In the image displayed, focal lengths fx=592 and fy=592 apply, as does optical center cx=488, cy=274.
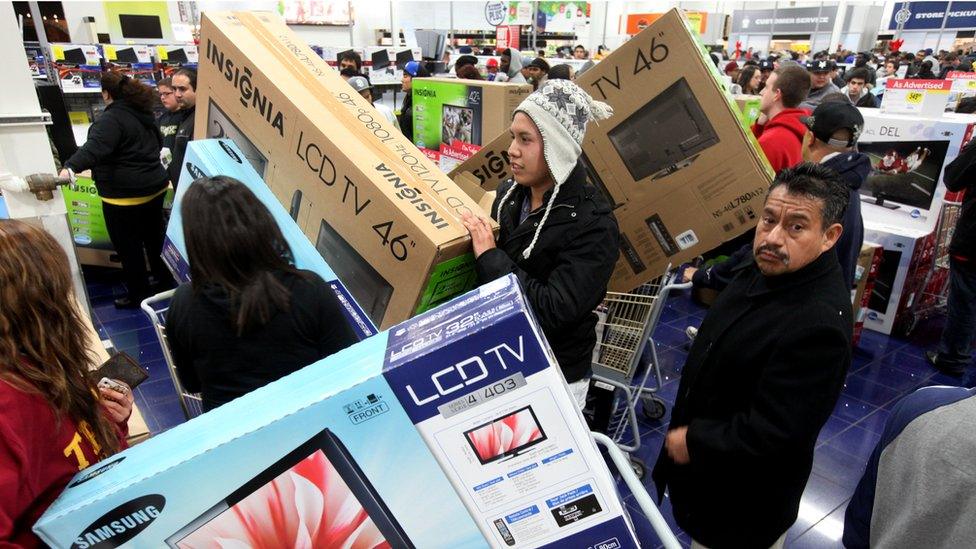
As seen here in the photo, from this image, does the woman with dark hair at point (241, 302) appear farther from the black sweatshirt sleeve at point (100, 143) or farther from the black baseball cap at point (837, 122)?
the black sweatshirt sleeve at point (100, 143)

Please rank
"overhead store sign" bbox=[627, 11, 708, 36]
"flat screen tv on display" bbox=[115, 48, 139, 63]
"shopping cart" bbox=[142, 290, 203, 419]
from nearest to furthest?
"shopping cart" bbox=[142, 290, 203, 419] < "flat screen tv on display" bbox=[115, 48, 139, 63] < "overhead store sign" bbox=[627, 11, 708, 36]

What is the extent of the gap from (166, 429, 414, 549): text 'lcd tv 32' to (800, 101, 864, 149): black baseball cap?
2759mm

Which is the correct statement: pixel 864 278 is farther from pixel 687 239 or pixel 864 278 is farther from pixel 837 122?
pixel 687 239

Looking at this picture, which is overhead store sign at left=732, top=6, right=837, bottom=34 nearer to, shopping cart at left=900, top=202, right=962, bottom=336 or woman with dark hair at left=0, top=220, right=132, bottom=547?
shopping cart at left=900, top=202, right=962, bottom=336

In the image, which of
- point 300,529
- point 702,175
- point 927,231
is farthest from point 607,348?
point 927,231

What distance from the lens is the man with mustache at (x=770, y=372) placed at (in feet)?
4.65

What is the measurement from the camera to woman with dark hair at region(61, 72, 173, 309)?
4133mm

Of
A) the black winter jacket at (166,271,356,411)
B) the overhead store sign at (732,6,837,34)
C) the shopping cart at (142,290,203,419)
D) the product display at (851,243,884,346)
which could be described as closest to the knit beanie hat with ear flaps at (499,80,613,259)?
the black winter jacket at (166,271,356,411)

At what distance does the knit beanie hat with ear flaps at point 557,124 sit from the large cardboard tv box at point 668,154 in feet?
2.26

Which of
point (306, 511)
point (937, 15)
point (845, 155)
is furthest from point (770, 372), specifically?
point (937, 15)

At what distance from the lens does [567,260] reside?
1817 millimetres

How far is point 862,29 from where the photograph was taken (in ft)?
70.5

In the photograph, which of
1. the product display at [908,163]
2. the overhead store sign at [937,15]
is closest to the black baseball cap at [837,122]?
the product display at [908,163]

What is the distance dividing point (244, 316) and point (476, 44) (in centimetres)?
1788
